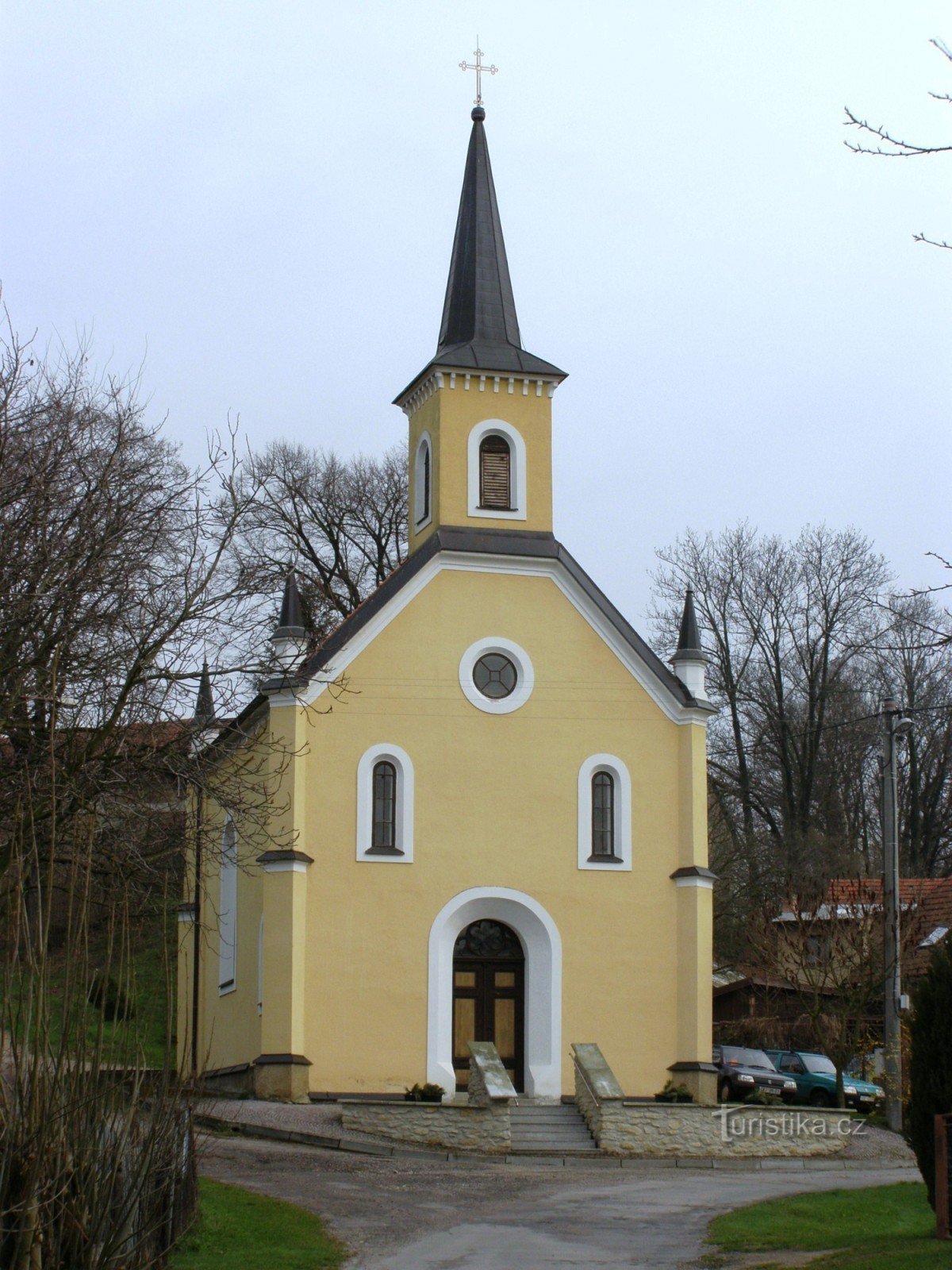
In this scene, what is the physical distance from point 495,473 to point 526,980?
937 cm

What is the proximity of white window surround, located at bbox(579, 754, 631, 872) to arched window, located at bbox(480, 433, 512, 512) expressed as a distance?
5113 mm

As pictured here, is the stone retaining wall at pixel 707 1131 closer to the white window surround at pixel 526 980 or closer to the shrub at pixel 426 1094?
the shrub at pixel 426 1094

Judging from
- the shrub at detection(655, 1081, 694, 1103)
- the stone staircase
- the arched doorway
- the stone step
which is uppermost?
the arched doorway

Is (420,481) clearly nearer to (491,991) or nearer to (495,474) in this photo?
(495,474)

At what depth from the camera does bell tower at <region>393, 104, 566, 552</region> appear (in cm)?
3145

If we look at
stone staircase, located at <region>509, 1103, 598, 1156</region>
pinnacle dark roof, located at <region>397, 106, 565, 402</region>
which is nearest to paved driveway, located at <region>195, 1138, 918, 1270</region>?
stone staircase, located at <region>509, 1103, 598, 1156</region>

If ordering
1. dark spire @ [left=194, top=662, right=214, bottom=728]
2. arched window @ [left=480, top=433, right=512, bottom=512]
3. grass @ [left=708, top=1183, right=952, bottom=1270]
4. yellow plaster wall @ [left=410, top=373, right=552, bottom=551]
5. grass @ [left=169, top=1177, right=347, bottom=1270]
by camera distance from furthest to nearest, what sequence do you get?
1. arched window @ [left=480, top=433, right=512, bottom=512]
2. yellow plaster wall @ [left=410, top=373, right=552, bottom=551]
3. dark spire @ [left=194, top=662, right=214, bottom=728]
4. grass @ [left=169, top=1177, right=347, bottom=1270]
5. grass @ [left=708, top=1183, right=952, bottom=1270]

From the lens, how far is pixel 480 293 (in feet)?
109

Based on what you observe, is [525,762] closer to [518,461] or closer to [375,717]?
[375,717]

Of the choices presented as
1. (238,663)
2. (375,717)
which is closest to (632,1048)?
(375,717)

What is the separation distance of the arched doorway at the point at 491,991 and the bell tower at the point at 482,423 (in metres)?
7.45

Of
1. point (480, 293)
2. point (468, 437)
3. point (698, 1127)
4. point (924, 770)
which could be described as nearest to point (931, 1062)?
point (698, 1127)

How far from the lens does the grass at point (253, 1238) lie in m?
13.7

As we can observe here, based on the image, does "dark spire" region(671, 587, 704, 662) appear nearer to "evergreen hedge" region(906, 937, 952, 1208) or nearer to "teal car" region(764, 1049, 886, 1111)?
"teal car" region(764, 1049, 886, 1111)
